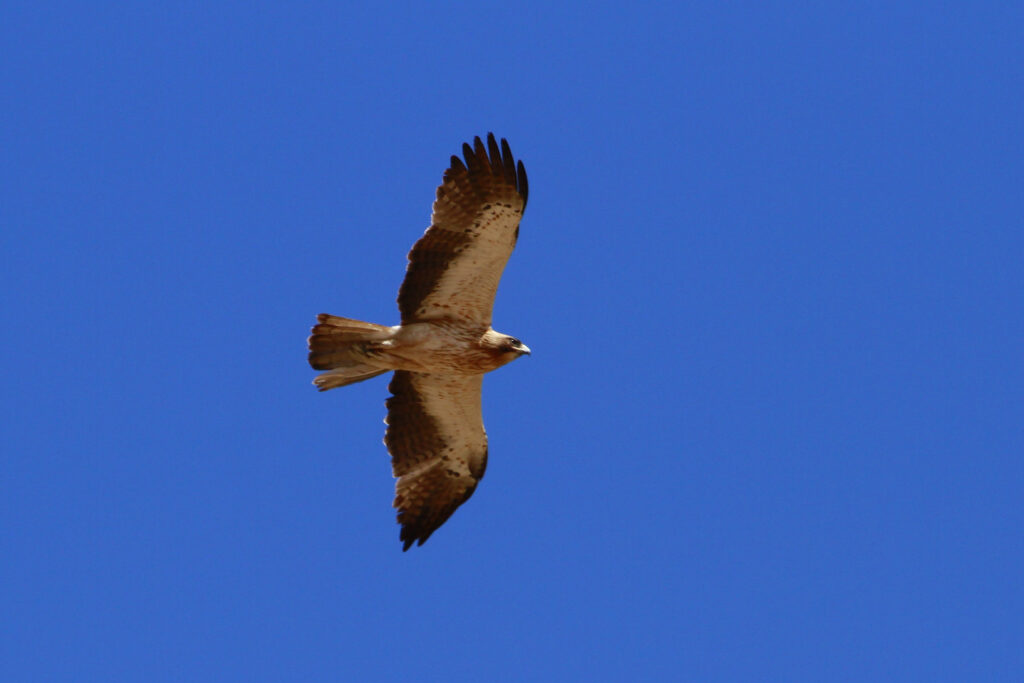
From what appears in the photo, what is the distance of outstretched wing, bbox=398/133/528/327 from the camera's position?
39.7 feet

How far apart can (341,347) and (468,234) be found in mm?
1607

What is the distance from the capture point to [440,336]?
12516 millimetres

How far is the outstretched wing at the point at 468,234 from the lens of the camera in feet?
39.7

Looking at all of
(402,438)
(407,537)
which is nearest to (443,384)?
(402,438)

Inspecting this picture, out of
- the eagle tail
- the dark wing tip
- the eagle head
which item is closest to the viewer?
the dark wing tip

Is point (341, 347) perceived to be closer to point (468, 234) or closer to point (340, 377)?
point (340, 377)

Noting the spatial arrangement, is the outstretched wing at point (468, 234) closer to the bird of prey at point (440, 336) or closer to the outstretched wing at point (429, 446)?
the bird of prey at point (440, 336)

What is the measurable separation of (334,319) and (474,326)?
1344mm

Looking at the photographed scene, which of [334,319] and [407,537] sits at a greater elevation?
[334,319]

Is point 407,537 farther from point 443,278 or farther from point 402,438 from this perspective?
point 443,278

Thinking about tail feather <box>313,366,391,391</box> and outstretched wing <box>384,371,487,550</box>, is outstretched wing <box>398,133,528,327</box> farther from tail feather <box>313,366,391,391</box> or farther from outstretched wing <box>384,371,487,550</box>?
outstretched wing <box>384,371,487,550</box>

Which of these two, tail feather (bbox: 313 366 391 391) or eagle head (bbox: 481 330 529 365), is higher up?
eagle head (bbox: 481 330 529 365)

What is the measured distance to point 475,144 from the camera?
479 inches

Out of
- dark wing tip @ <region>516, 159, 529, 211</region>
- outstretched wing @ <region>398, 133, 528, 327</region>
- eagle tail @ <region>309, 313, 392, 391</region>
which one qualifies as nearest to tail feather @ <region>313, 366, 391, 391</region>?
eagle tail @ <region>309, 313, 392, 391</region>
